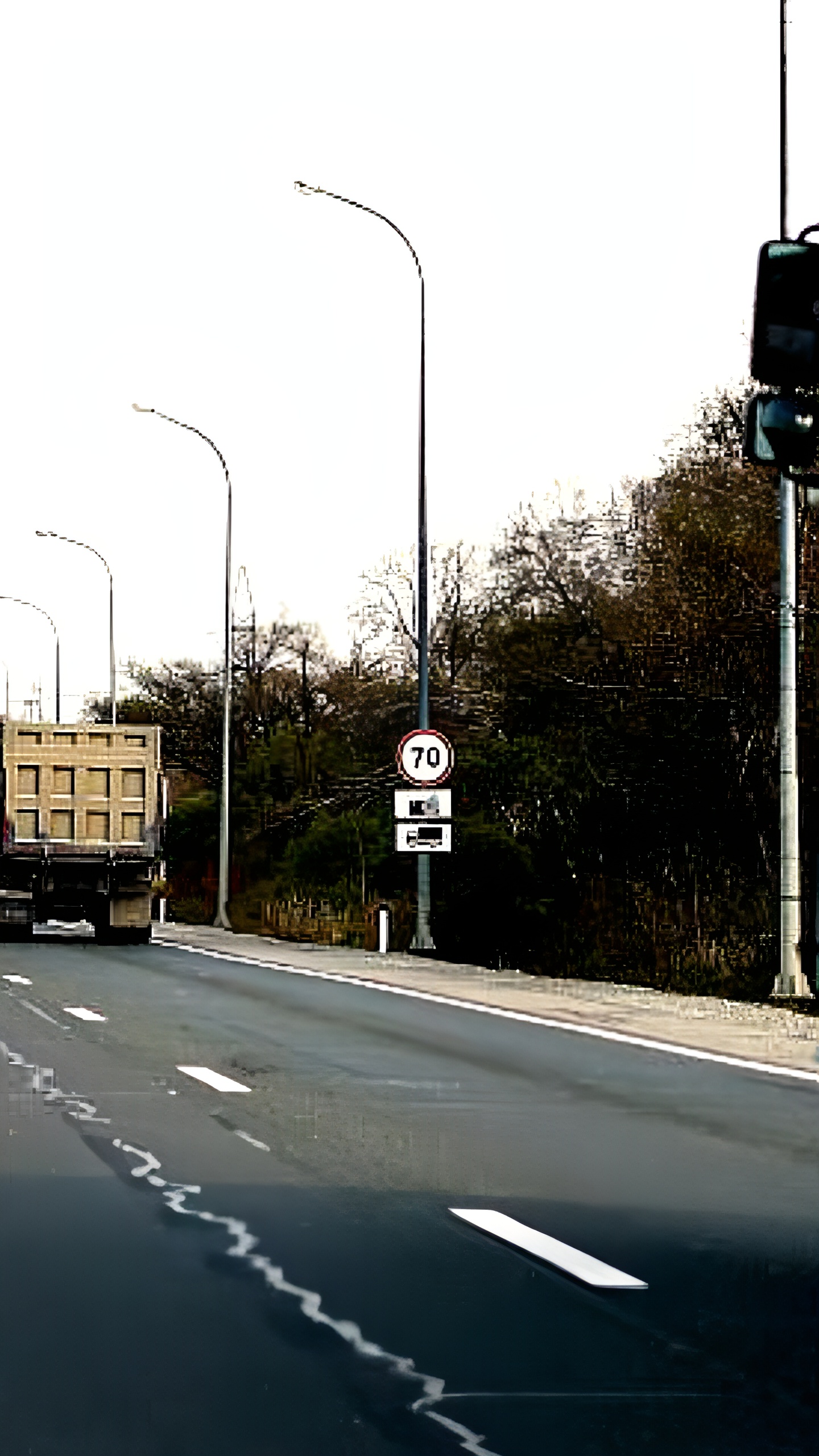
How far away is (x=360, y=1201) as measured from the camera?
A: 11.3m

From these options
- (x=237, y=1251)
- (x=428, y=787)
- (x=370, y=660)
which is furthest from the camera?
(x=370, y=660)

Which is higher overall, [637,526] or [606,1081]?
[637,526]

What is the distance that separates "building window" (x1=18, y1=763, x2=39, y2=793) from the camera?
40375 millimetres

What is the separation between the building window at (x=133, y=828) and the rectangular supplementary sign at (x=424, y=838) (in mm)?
6033

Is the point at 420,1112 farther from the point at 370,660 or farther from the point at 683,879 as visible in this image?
the point at 370,660

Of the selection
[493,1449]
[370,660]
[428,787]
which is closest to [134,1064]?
[493,1449]

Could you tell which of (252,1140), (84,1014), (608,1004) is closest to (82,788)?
(608,1004)

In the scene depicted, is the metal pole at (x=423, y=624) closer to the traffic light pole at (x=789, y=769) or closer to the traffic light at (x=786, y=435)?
the traffic light pole at (x=789, y=769)

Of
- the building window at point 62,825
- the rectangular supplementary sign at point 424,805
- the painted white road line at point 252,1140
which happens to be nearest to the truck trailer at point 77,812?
the building window at point 62,825

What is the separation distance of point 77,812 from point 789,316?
30155mm

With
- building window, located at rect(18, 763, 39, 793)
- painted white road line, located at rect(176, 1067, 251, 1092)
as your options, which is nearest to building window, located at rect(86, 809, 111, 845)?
building window, located at rect(18, 763, 39, 793)

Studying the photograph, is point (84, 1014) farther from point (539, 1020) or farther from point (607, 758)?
point (607, 758)

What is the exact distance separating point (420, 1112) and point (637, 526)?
3276 cm

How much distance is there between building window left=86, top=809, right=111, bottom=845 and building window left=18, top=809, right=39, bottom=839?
0.75 meters
